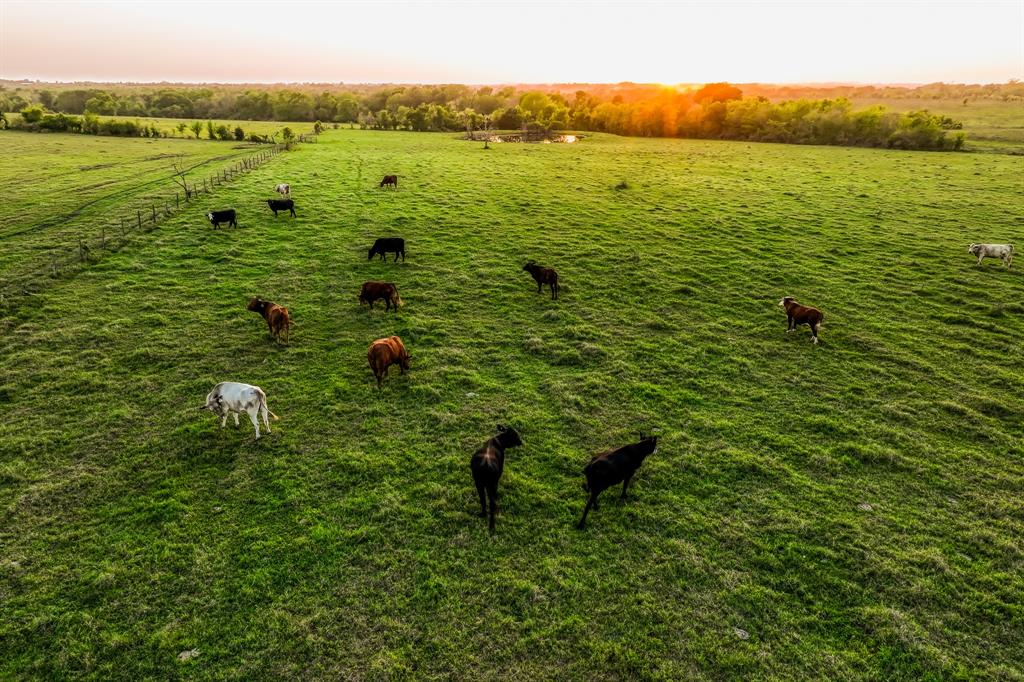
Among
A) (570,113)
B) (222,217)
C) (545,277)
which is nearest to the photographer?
(545,277)

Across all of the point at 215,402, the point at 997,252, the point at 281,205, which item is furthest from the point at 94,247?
the point at 997,252

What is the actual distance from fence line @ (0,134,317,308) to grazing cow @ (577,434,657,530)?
23450 mm

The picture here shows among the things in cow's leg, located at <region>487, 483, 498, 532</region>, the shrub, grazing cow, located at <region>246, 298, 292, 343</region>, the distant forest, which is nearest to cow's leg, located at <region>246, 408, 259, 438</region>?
grazing cow, located at <region>246, 298, 292, 343</region>

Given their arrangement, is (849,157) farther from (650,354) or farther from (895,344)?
(650,354)

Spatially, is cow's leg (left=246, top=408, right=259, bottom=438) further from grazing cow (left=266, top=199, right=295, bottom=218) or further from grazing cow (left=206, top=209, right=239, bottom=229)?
grazing cow (left=266, top=199, right=295, bottom=218)

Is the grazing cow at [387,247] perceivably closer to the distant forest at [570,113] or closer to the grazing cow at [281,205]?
the grazing cow at [281,205]

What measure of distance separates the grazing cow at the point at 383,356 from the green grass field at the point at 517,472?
0.55m

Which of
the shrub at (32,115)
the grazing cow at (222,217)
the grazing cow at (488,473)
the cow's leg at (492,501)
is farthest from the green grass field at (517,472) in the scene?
the shrub at (32,115)

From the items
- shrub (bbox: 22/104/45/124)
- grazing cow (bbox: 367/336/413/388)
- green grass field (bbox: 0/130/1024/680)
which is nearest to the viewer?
green grass field (bbox: 0/130/1024/680)

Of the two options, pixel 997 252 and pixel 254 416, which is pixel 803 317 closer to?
pixel 997 252

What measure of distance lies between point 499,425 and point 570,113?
117m

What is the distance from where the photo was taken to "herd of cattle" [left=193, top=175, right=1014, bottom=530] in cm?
1053

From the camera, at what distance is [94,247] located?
25.6m

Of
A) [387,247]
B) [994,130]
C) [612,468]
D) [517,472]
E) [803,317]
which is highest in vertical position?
[994,130]
